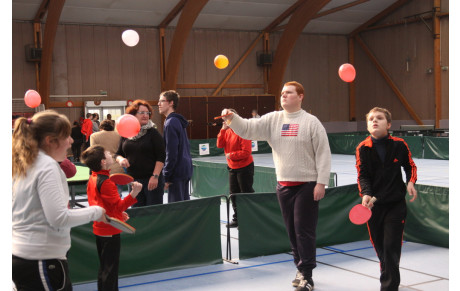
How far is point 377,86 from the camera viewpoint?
89.0ft

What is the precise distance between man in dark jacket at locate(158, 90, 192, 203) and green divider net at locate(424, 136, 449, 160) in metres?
12.7

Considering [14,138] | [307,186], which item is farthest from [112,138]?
[14,138]

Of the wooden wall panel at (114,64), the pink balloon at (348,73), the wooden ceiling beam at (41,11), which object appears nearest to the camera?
the pink balloon at (348,73)

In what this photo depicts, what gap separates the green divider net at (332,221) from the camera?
231 inches

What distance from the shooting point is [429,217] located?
6.25 metres

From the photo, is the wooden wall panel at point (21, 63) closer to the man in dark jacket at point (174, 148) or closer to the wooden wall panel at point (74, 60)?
the wooden wall panel at point (74, 60)

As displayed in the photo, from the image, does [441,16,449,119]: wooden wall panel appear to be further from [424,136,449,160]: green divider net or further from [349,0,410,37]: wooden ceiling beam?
[424,136,449,160]: green divider net

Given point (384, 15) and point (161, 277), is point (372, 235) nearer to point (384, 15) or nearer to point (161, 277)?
point (161, 277)

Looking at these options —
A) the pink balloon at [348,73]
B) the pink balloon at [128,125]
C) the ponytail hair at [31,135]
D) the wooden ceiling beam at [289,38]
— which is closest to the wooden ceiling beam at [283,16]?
the wooden ceiling beam at [289,38]

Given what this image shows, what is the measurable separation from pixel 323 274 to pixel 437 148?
1286 centimetres

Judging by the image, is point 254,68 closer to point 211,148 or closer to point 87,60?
point 211,148

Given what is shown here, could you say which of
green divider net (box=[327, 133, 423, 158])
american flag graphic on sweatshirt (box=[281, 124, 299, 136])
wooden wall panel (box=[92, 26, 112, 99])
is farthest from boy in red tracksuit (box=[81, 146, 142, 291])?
wooden wall panel (box=[92, 26, 112, 99])

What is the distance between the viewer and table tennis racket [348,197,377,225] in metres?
3.94

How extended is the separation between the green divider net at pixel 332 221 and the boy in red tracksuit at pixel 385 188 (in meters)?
1.84
